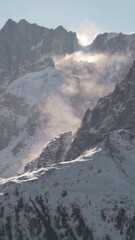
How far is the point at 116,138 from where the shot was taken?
171m

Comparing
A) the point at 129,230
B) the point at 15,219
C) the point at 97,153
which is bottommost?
the point at 129,230

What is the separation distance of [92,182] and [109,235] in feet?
56.2

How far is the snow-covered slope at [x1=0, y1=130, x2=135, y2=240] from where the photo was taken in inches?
5610

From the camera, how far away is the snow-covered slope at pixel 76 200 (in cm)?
14250

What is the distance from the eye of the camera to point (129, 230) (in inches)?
5576

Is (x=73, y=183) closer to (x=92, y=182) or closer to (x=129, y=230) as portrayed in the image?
(x=92, y=182)

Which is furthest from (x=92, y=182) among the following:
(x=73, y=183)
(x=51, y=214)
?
(x=51, y=214)

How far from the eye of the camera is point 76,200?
148 metres

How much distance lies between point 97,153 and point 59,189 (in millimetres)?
16003

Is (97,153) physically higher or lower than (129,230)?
higher

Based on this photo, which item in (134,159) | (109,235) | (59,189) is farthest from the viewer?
(134,159)

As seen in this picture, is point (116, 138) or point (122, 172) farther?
point (116, 138)

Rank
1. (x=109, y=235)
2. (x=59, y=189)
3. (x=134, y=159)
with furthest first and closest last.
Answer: (x=134, y=159) → (x=59, y=189) → (x=109, y=235)

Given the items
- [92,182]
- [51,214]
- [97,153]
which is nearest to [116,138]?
[97,153]
